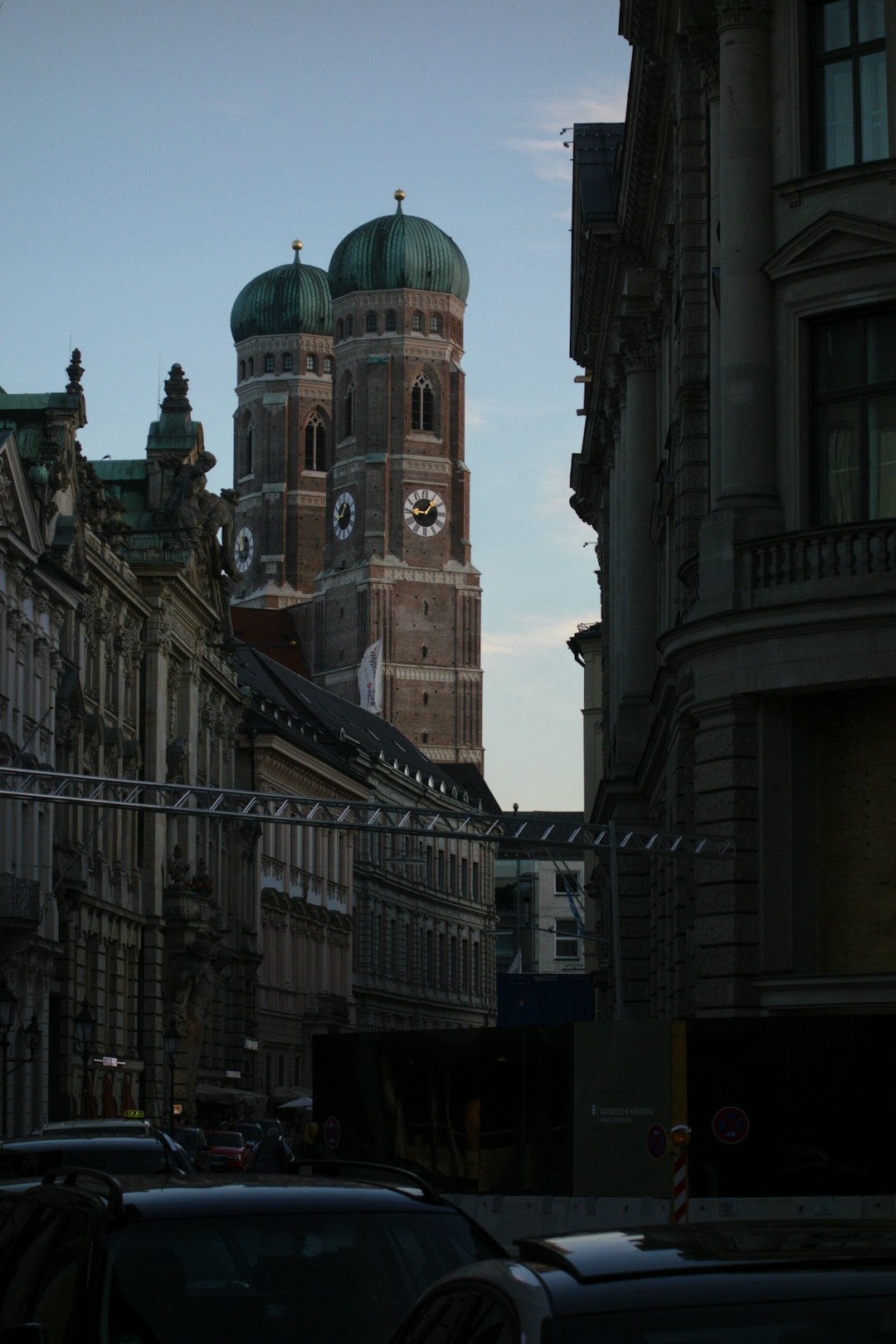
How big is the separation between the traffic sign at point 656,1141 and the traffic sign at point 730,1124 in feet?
1.50

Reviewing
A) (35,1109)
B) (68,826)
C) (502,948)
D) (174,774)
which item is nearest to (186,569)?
(174,774)

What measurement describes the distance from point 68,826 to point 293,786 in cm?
3594

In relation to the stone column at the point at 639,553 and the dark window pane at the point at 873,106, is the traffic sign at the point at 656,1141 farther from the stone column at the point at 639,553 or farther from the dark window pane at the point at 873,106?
the stone column at the point at 639,553

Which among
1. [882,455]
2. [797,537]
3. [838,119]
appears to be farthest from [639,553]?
[797,537]

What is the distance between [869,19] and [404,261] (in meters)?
172

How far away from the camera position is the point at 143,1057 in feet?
234

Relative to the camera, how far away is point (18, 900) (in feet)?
172

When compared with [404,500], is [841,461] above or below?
below

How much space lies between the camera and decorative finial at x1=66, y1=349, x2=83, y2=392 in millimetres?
62031

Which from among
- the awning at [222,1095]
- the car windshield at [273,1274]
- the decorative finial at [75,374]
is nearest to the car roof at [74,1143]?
the car windshield at [273,1274]

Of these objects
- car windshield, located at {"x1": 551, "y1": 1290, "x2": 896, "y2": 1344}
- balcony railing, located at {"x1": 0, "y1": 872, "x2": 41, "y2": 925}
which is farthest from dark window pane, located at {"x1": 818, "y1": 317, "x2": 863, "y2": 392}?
balcony railing, located at {"x1": 0, "y1": 872, "x2": 41, "y2": 925}

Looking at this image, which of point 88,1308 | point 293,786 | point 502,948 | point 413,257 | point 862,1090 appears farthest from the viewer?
point 413,257

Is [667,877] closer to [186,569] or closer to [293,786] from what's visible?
[186,569]

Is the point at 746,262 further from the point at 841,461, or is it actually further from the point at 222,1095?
the point at 222,1095
